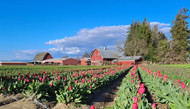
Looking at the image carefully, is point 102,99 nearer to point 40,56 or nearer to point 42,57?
point 42,57

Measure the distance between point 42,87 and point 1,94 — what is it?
1859 mm

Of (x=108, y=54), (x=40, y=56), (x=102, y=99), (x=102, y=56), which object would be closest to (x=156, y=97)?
(x=102, y=99)

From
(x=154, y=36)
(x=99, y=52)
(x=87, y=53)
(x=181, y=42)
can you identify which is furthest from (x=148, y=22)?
(x=87, y=53)

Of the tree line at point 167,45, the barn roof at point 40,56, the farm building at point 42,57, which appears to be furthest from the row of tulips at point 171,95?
the barn roof at point 40,56

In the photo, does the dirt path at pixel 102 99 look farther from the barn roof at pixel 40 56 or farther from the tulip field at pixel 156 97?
the barn roof at pixel 40 56

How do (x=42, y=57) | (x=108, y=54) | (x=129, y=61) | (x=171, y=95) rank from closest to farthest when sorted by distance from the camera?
1. (x=171, y=95)
2. (x=129, y=61)
3. (x=108, y=54)
4. (x=42, y=57)

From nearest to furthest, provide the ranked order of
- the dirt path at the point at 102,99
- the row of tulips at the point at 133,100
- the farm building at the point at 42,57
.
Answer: the row of tulips at the point at 133,100 < the dirt path at the point at 102,99 < the farm building at the point at 42,57

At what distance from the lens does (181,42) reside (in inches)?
2016

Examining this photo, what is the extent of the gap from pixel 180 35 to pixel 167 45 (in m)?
6.44

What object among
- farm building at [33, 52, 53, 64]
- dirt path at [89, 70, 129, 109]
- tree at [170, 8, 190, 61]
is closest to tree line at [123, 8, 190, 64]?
tree at [170, 8, 190, 61]

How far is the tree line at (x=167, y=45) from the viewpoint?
168 feet

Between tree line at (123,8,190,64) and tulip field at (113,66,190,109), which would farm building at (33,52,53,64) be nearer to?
tree line at (123,8,190,64)

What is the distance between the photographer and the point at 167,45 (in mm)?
52094

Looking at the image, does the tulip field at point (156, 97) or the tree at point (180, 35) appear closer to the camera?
the tulip field at point (156, 97)
